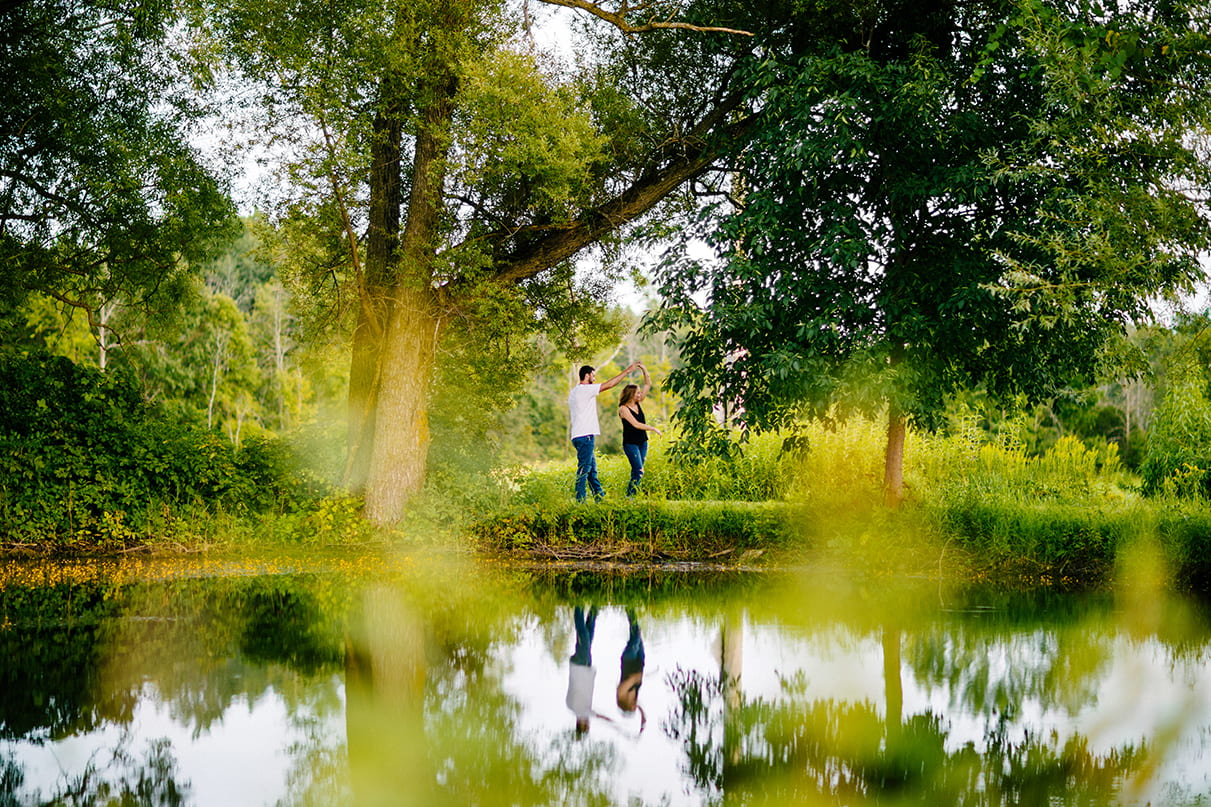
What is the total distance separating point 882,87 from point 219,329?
36580 millimetres

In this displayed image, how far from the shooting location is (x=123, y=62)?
14.5m

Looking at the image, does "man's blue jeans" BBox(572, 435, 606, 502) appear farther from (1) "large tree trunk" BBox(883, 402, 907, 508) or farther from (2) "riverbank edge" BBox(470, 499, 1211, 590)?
(1) "large tree trunk" BBox(883, 402, 907, 508)

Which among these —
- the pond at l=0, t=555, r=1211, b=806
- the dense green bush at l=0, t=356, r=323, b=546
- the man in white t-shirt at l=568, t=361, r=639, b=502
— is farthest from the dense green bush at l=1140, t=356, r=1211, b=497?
the dense green bush at l=0, t=356, r=323, b=546

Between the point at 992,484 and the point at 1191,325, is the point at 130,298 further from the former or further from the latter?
the point at 1191,325

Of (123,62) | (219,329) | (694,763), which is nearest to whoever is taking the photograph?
(694,763)

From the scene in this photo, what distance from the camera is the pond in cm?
512

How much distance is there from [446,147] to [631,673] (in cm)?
781

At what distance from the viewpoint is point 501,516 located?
43.1 feet

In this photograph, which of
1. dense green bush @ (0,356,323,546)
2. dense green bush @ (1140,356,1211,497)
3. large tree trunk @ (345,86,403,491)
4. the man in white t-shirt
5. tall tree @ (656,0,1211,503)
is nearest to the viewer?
tall tree @ (656,0,1211,503)

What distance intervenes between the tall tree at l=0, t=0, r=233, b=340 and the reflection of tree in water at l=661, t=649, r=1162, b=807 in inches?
433

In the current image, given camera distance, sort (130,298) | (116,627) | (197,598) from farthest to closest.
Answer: (130,298) < (197,598) < (116,627)

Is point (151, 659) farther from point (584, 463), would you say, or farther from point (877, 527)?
point (877, 527)

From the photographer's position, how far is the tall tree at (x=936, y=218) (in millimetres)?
9750

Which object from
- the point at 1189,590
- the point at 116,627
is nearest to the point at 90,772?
the point at 116,627
